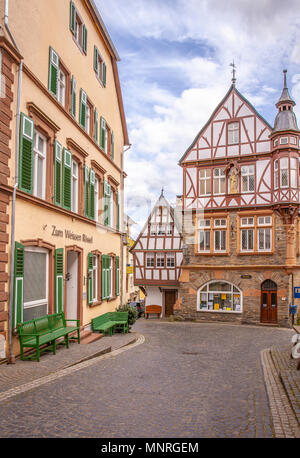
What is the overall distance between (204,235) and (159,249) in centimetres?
758

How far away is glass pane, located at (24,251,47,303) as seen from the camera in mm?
11039

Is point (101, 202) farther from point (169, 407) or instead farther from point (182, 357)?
point (169, 407)

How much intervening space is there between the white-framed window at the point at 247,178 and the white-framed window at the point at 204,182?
7.09 ft

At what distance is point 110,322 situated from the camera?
16984 millimetres

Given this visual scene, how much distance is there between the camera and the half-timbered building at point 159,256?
33.5 meters

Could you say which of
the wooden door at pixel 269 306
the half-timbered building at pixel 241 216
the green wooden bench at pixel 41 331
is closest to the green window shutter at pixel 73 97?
the green wooden bench at pixel 41 331

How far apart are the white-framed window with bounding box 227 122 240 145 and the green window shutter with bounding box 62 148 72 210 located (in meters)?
15.1

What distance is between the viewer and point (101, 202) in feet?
59.1

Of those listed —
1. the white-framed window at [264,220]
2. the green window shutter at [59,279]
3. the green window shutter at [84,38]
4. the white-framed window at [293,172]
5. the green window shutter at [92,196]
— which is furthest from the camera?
the white-framed window at [264,220]

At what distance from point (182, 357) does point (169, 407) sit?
5.38 m

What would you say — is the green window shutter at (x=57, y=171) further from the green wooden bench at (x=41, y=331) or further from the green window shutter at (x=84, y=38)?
the green window shutter at (x=84, y=38)

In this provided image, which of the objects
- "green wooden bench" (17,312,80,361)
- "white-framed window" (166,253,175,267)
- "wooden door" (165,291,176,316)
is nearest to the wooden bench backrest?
"wooden door" (165,291,176,316)

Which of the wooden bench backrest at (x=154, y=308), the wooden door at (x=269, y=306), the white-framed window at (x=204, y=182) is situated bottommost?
the wooden bench backrest at (x=154, y=308)

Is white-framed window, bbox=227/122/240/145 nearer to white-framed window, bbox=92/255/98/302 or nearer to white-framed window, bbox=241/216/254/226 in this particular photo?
white-framed window, bbox=241/216/254/226
